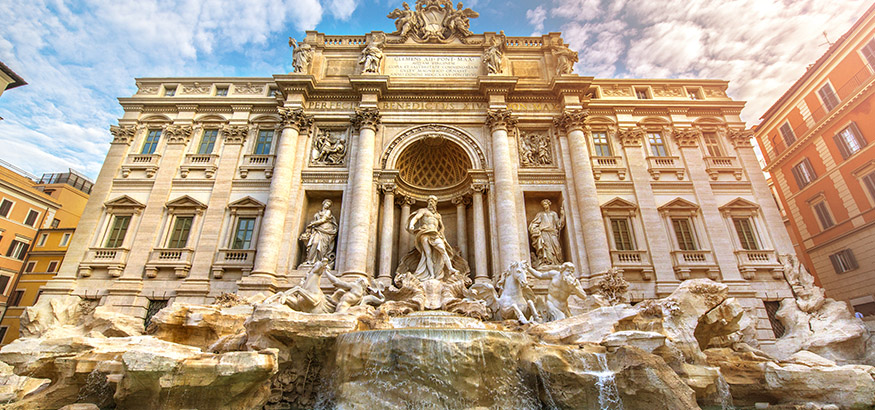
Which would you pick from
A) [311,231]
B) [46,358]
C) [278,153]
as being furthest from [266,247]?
[46,358]

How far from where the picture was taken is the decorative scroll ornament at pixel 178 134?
1936cm

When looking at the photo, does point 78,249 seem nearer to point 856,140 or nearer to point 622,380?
point 622,380

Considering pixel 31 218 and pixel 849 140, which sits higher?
pixel 849 140

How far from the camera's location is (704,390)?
8.23 metres

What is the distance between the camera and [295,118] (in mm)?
18609

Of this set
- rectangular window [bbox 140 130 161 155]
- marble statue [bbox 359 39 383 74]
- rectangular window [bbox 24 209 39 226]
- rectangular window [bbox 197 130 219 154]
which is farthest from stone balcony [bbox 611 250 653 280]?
rectangular window [bbox 24 209 39 226]

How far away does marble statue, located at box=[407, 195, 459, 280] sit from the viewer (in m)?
14.8

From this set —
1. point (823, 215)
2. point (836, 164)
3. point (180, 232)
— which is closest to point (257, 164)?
point (180, 232)

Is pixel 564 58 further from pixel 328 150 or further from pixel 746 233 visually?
pixel 328 150

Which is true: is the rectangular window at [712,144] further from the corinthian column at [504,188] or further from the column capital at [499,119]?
Answer: the column capital at [499,119]

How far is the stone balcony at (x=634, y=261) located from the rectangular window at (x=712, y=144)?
7.79m

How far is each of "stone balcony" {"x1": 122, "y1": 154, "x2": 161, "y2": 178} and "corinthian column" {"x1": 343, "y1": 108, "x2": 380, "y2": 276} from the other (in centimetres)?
1005

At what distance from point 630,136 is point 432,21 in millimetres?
12906

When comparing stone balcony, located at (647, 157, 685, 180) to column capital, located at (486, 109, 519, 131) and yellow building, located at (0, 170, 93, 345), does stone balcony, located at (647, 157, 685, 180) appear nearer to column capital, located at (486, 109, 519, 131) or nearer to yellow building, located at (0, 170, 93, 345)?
column capital, located at (486, 109, 519, 131)
